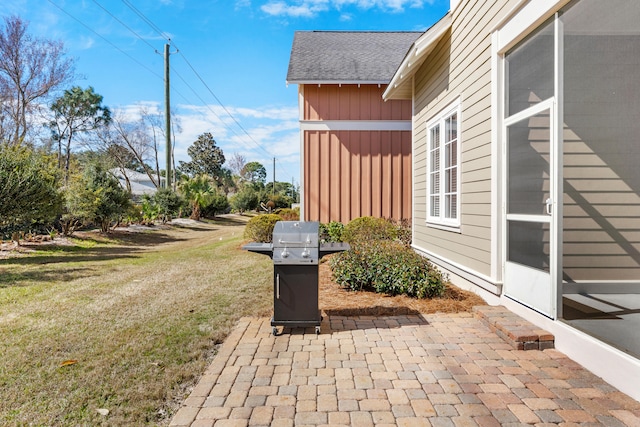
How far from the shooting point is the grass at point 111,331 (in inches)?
96.7

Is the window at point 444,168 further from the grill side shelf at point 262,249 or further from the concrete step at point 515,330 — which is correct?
the grill side shelf at point 262,249

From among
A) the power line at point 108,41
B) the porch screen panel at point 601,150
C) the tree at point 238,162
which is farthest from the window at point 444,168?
the tree at point 238,162

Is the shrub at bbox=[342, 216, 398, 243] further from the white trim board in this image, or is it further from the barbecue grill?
the barbecue grill

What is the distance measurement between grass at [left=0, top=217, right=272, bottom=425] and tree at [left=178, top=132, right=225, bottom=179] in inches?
1855

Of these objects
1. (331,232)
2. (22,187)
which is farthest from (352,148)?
(22,187)

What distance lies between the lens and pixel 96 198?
12562 millimetres

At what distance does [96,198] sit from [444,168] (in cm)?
1154

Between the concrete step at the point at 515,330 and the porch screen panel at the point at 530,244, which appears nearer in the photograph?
the concrete step at the point at 515,330

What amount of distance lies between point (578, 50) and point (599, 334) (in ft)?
8.50

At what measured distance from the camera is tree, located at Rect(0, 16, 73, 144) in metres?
18.0

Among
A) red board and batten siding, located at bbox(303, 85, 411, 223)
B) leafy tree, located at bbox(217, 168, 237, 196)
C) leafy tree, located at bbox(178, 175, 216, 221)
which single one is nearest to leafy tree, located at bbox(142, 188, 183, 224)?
leafy tree, located at bbox(178, 175, 216, 221)

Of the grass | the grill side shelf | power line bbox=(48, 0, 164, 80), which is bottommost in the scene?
the grass

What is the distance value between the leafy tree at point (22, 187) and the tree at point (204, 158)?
4485 centimetres

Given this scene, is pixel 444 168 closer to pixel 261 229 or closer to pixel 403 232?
pixel 403 232
